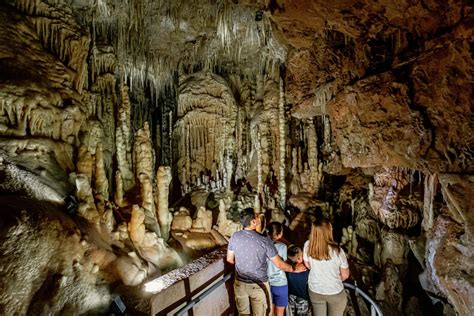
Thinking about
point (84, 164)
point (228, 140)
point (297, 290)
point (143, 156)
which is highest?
point (228, 140)

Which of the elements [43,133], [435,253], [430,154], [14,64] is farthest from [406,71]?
[14,64]

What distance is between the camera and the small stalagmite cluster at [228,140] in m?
4.45

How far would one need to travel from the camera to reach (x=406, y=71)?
5461 mm

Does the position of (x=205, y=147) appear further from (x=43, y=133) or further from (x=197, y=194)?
(x=43, y=133)

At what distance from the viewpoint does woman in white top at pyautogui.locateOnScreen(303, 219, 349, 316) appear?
2.52m

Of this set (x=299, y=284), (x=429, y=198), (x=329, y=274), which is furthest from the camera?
(x=429, y=198)

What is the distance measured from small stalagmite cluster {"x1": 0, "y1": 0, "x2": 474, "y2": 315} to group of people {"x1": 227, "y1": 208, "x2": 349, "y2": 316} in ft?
7.84

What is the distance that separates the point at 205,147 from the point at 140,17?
5202mm

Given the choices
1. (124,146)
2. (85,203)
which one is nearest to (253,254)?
(85,203)

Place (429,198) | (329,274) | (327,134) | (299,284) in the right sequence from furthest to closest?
(327,134) < (429,198) < (299,284) < (329,274)

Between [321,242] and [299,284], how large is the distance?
81cm

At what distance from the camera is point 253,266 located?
265cm

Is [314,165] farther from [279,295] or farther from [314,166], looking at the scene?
[279,295]

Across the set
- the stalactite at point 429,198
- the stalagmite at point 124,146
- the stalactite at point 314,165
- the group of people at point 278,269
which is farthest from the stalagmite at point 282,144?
the group of people at point 278,269
